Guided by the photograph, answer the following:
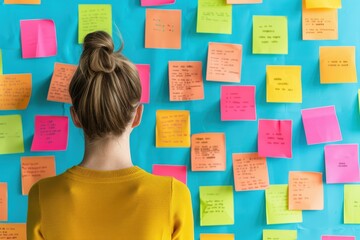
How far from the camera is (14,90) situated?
54.6 inches

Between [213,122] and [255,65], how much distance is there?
226 mm

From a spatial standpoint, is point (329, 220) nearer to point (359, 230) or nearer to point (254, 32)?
point (359, 230)

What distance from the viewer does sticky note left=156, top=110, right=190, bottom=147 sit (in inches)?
54.9

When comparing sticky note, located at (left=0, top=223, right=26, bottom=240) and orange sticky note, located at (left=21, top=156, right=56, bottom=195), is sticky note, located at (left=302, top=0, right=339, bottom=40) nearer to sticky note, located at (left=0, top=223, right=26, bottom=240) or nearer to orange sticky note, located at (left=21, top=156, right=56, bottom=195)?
orange sticky note, located at (left=21, top=156, right=56, bottom=195)

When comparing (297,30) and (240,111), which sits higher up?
(297,30)

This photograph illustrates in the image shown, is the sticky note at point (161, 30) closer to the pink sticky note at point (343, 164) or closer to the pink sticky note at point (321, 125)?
the pink sticky note at point (321, 125)

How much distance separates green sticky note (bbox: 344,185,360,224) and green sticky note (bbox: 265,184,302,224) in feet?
0.49

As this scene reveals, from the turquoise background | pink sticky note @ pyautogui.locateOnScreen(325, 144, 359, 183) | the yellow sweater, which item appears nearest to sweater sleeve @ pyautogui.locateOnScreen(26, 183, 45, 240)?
the yellow sweater

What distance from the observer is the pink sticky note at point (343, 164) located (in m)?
1.40

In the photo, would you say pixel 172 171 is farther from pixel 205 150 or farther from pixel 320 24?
pixel 320 24

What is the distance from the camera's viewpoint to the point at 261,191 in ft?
4.61

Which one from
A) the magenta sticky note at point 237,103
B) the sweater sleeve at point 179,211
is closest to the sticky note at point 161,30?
the magenta sticky note at point 237,103

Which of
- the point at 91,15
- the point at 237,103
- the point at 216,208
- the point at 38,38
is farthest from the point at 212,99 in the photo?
the point at 38,38

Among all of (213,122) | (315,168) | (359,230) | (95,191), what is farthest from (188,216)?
(359,230)
